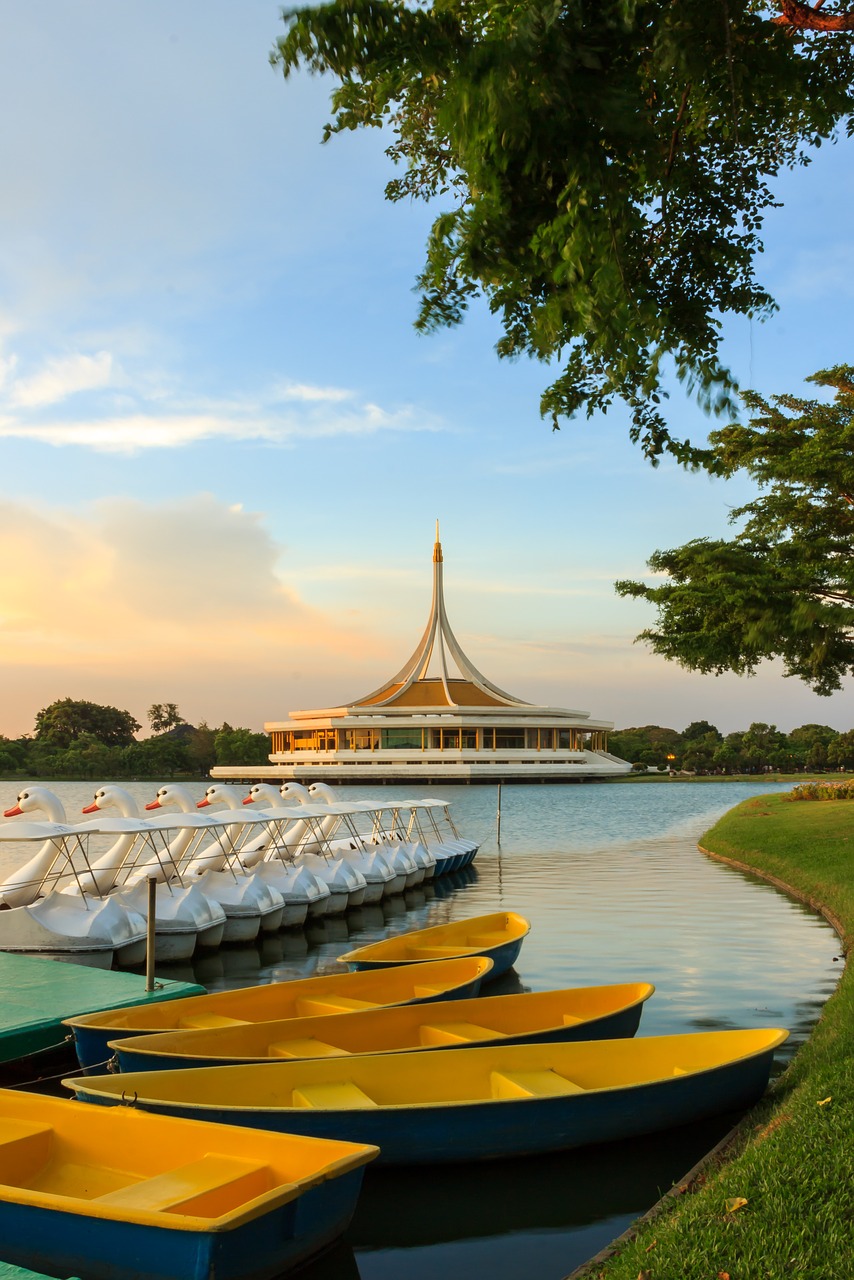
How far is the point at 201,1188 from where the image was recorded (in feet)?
17.2

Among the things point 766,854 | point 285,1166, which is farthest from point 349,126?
point 766,854

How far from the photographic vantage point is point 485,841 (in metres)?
37.8

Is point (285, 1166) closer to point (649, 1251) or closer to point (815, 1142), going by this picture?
point (649, 1251)

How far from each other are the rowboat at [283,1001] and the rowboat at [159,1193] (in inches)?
88.1

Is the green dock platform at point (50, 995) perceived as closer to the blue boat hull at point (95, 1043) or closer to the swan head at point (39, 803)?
the blue boat hull at point (95, 1043)

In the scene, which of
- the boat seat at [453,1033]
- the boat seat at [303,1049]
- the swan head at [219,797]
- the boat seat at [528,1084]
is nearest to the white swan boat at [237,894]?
the swan head at [219,797]

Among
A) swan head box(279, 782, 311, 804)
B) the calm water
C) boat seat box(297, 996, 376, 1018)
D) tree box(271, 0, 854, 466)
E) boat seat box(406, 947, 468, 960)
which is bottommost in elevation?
the calm water

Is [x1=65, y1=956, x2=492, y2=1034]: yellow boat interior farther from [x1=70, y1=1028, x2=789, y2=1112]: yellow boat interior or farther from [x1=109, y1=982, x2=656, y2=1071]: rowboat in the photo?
[x1=70, y1=1028, x2=789, y2=1112]: yellow boat interior

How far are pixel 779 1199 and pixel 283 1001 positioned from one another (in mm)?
5683

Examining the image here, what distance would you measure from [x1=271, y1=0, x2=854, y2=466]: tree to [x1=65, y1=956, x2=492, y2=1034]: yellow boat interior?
6066mm

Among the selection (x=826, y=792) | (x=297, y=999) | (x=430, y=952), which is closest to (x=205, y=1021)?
(x=297, y=999)

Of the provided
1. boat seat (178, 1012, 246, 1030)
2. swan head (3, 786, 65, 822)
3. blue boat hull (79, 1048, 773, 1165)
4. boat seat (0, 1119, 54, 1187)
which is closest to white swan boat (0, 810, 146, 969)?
swan head (3, 786, 65, 822)

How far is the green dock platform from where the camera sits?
8680mm

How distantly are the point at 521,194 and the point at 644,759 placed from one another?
4392 inches
